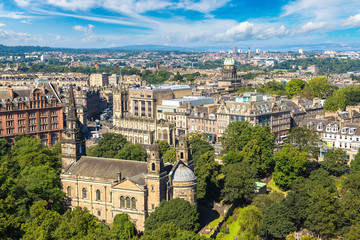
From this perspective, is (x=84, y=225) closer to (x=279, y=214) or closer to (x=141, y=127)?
(x=279, y=214)

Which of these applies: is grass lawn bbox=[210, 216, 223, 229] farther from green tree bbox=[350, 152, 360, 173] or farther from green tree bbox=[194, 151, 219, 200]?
green tree bbox=[350, 152, 360, 173]

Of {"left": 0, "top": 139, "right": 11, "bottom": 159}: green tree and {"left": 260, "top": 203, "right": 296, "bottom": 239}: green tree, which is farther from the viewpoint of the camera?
{"left": 0, "top": 139, "right": 11, "bottom": 159}: green tree

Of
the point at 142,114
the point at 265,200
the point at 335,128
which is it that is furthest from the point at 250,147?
the point at 142,114

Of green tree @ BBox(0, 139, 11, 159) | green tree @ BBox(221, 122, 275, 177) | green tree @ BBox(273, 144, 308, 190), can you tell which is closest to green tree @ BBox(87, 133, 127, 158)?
green tree @ BBox(0, 139, 11, 159)

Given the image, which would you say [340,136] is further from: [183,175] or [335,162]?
[183,175]

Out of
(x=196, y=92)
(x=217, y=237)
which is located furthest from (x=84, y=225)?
(x=196, y=92)

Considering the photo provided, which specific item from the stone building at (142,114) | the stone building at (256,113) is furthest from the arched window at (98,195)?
the stone building at (256,113)
